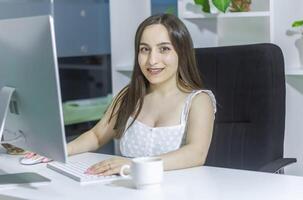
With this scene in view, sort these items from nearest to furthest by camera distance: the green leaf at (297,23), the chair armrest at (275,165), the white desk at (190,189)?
the white desk at (190,189) → the chair armrest at (275,165) → the green leaf at (297,23)

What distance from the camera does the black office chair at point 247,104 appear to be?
232cm

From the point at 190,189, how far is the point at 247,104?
0.92 meters

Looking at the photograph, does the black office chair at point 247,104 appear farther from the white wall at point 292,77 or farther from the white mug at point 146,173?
the white mug at point 146,173

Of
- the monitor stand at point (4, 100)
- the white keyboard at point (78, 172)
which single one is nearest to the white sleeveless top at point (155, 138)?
the white keyboard at point (78, 172)

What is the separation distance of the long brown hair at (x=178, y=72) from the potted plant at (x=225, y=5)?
63 centimetres

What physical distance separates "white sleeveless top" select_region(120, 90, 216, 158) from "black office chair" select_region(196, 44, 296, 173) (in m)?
0.30

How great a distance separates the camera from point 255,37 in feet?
9.55

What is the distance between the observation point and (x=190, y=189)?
60.4 inches

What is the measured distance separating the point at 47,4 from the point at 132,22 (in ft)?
1.87

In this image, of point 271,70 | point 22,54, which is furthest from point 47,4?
point 22,54

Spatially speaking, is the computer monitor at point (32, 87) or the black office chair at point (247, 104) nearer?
the computer monitor at point (32, 87)

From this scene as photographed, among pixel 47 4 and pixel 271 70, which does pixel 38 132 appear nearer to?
pixel 271 70

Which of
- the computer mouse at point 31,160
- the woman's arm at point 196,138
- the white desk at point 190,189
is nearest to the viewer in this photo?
the white desk at point 190,189

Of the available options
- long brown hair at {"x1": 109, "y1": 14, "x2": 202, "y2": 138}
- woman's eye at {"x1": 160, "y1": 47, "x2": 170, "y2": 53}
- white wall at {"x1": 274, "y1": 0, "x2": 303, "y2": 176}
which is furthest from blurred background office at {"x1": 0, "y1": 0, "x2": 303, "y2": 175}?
woman's eye at {"x1": 160, "y1": 47, "x2": 170, "y2": 53}
